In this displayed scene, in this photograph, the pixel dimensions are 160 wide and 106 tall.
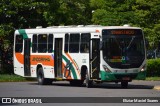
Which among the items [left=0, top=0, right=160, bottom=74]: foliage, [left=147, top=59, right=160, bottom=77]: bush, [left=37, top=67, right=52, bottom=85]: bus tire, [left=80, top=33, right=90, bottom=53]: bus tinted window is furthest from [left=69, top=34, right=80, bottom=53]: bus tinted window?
[left=0, top=0, right=160, bottom=74]: foliage

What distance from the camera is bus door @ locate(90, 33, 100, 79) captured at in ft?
101

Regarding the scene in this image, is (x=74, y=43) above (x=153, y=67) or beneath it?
above

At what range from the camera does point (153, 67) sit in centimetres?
4244

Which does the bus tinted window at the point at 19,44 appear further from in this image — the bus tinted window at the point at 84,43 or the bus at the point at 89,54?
the bus tinted window at the point at 84,43

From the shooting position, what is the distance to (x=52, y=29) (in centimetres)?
3434

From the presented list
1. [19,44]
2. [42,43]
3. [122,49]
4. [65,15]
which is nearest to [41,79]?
[42,43]

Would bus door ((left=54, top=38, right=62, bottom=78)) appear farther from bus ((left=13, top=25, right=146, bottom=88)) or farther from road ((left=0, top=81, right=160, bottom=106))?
road ((left=0, top=81, right=160, bottom=106))

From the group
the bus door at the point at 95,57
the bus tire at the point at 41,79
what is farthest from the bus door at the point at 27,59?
the bus door at the point at 95,57

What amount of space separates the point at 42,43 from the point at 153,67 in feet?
33.4

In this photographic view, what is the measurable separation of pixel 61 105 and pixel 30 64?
54.2 feet

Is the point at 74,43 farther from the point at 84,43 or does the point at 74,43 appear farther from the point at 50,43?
the point at 50,43

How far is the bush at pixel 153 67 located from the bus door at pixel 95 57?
11.8 meters

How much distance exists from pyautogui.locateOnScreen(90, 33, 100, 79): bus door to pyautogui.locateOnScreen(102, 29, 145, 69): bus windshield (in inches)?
19.2

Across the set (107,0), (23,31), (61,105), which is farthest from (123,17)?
(61,105)
